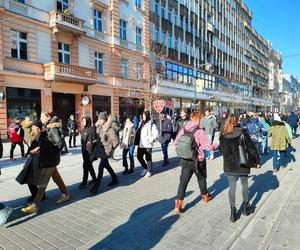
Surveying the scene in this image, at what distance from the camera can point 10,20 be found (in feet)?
57.3

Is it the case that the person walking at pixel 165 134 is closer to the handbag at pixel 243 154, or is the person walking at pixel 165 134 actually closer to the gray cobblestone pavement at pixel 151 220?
the gray cobblestone pavement at pixel 151 220

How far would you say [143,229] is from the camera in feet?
14.6

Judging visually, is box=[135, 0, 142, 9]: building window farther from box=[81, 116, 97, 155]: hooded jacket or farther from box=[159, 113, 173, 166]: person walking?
box=[81, 116, 97, 155]: hooded jacket

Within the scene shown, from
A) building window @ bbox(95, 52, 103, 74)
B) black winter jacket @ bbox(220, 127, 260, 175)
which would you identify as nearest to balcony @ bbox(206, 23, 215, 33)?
building window @ bbox(95, 52, 103, 74)

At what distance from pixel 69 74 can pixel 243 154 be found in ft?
57.2

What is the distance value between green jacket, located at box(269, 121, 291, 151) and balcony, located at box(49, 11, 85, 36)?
1625 centimetres

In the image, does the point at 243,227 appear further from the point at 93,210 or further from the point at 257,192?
the point at 93,210

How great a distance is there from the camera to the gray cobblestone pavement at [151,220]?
158 inches

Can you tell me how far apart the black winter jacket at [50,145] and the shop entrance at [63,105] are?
16.3 metres

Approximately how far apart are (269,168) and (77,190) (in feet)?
19.1

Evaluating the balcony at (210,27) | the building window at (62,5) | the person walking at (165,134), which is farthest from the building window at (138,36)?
the person walking at (165,134)

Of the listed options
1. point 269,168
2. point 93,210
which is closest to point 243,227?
point 93,210

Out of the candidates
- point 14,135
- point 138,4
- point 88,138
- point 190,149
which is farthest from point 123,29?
point 190,149

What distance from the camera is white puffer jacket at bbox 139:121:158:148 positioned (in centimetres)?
810
